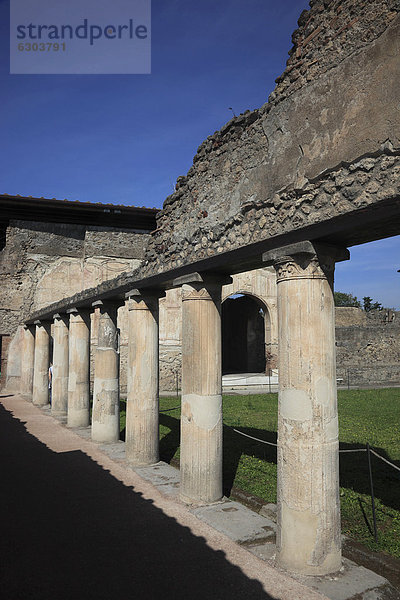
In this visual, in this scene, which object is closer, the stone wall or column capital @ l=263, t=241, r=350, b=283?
column capital @ l=263, t=241, r=350, b=283

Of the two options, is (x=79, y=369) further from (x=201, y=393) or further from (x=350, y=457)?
(x=350, y=457)

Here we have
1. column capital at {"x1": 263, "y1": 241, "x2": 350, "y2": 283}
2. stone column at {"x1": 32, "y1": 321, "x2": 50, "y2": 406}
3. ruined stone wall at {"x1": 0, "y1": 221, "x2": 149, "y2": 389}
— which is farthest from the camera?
ruined stone wall at {"x1": 0, "y1": 221, "x2": 149, "y2": 389}

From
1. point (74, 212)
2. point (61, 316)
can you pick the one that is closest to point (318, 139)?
point (61, 316)

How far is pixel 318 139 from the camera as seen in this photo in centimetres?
393

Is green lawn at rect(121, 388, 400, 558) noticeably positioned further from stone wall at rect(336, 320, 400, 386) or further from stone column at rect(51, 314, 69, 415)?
stone wall at rect(336, 320, 400, 386)

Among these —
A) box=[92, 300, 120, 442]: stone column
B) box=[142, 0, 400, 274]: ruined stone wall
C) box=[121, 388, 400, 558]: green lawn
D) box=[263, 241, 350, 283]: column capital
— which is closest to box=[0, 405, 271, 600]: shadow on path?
box=[121, 388, 400, 558]: green lawn

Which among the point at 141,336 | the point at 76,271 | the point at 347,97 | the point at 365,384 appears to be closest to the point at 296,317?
the point at 347,97

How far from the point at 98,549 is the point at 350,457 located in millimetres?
4962

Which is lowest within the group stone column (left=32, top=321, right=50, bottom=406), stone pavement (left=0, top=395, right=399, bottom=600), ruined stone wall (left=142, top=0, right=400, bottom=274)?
stone pavement (left=0, top=395, right=399, bottom=600)

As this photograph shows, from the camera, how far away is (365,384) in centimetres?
2145

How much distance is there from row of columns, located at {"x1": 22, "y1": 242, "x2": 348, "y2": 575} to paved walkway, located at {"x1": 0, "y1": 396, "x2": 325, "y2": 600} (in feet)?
1.34

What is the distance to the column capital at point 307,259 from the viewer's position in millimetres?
3953

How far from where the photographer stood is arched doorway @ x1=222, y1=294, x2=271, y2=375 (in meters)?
25.7

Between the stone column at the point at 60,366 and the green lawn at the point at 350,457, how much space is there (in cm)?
177
